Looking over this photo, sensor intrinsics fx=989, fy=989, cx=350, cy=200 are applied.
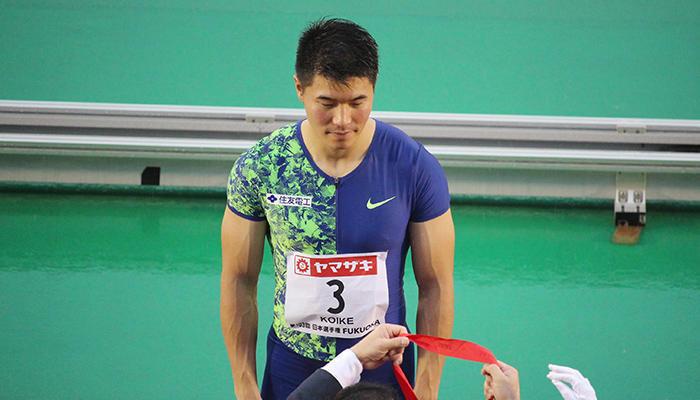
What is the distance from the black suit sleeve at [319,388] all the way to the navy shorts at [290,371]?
10.2 inches

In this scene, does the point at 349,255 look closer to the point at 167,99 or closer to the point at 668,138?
the point at 668,138

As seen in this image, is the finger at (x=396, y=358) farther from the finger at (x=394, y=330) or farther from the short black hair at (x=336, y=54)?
the short black hair at (x=336, y=54)

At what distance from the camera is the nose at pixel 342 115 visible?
5.76 ft

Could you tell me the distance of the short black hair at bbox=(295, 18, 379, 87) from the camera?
173cm

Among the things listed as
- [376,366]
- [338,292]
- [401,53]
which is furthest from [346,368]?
[401,53]

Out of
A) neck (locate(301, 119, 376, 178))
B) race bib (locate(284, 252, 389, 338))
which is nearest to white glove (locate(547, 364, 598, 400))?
race bib (locate(284, 252, 389, 338))

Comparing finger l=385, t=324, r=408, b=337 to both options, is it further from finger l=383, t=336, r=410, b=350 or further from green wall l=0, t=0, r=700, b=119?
green wall l=0, t=0, r=700, b=119

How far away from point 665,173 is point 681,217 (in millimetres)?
234

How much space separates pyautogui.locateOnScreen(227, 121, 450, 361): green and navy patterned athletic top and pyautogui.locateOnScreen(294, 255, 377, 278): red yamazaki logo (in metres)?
0.02

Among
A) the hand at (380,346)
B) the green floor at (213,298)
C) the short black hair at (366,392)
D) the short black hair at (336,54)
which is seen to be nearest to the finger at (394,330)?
the hand at (380,346)

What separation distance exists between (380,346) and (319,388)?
0.51 feet

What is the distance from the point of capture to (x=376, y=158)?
192 cm

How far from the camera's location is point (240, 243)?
1972 millimetres

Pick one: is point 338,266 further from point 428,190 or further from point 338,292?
point 428,190
